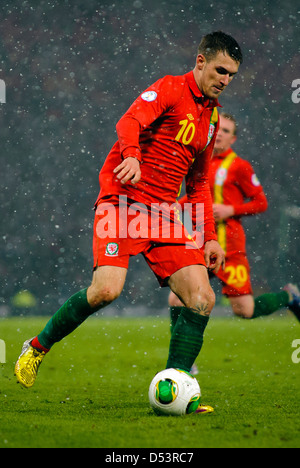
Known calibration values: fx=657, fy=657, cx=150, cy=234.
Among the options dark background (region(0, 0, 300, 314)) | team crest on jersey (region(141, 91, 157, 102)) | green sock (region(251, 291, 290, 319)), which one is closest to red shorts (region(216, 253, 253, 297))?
green sock (region(251, 291, 290, 319))

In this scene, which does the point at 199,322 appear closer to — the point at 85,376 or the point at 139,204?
the point at 139,204

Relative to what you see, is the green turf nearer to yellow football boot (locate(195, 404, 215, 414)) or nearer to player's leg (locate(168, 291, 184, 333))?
yellow football boot (locate(195, 404, 215, 414))

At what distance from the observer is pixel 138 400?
12.4ft

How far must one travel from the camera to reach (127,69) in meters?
18.9

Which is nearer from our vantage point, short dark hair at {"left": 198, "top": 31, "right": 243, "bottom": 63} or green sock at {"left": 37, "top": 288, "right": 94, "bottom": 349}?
green sock at {"left": 37, "top": 288, "right": 94, "bottom": 349}

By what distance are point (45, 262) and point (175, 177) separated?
1418 centimetres

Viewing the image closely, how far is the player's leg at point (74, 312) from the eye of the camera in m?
3.36

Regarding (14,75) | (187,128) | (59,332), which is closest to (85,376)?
(59,332)

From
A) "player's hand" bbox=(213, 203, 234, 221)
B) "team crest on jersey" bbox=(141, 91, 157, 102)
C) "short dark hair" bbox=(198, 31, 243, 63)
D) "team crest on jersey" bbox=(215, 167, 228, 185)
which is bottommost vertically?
"player's hand" bbox=(213, 203, 234, 221)

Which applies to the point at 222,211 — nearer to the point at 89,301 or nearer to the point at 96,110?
the point at 89,301

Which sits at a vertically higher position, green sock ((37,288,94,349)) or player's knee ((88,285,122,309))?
player's knee ((88,285,122,309))

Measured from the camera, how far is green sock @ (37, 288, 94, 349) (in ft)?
11.3

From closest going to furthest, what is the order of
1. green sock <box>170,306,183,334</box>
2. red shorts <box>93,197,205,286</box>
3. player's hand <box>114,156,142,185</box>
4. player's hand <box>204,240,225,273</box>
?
player's hand <box>114,156,142,185</box> < red shorts <box>93,197,205,286</box> < player's hand <box>204,240,225,273</box> < green sock <box>170,306,183,334</box>

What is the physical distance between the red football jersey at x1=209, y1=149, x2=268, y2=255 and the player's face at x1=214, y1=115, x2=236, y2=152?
7cm
